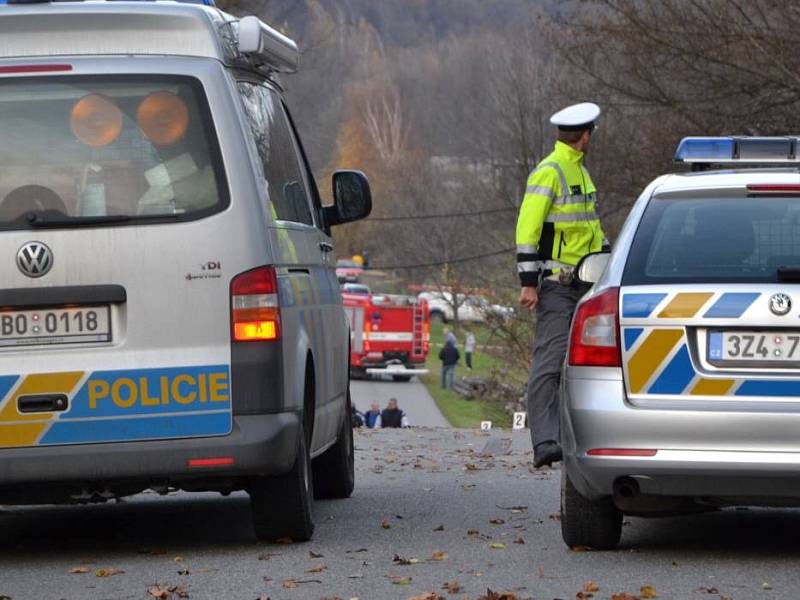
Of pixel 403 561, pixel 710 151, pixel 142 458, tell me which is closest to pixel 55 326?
pixel 142 458

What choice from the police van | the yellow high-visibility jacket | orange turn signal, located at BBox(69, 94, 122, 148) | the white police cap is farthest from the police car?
the white police cap

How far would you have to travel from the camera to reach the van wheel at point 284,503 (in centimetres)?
745

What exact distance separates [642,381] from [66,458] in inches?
85.5

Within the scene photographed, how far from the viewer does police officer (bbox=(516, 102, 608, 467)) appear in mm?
9125

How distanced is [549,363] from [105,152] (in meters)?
2.89

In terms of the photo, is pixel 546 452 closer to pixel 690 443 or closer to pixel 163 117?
pixel 690 443

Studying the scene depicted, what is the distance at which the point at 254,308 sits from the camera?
7.00 meters

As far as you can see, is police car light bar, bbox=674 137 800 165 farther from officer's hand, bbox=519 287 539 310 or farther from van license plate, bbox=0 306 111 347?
van license plate, bbox=0 306 111 347

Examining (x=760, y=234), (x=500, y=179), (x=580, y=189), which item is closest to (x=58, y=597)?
(x=760, y=234)

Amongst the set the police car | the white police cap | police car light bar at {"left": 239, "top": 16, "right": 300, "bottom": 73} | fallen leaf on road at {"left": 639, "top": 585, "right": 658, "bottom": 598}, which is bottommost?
fallen leaf on road at {"left": 639, "top": 585, "right": 658, "bottom": 598}

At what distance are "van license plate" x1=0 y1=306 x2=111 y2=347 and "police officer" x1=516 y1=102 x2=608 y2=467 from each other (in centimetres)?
272

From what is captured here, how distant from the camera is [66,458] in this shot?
6.90 meters

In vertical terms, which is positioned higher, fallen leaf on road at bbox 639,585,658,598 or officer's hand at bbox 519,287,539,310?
officer's hand at bbox 519,287,539,310

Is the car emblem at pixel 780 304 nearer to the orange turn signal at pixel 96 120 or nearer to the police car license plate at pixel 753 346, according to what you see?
the police car license plate at pixel 753 346
